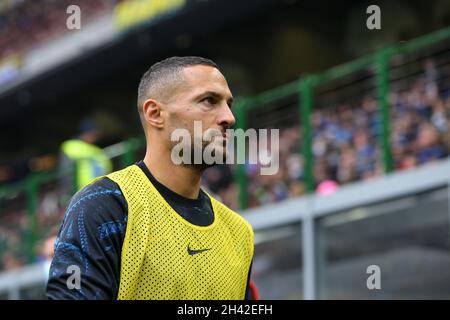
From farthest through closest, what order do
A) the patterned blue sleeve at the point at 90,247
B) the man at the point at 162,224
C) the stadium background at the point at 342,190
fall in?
the stadium background at the point at 342,190 < the man at the point at 162,224 < the patterned blue sleeve at the point at 90,247

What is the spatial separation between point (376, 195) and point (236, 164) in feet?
5.87

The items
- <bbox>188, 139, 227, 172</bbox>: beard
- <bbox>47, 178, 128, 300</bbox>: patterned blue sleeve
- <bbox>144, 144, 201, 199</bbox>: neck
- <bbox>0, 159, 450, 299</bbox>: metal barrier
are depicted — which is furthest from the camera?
<bbox>0, 159, 450, 299</bbox>: metal barrier

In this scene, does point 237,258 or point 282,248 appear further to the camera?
point 282,248

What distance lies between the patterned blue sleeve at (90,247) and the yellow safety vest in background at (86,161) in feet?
27.9

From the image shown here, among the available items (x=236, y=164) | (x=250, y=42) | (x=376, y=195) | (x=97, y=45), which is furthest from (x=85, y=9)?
(x=376, y=195)

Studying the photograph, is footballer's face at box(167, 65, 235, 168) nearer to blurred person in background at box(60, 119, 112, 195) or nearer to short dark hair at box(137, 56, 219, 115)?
short dark hair at box(137, 56, 219, 115)

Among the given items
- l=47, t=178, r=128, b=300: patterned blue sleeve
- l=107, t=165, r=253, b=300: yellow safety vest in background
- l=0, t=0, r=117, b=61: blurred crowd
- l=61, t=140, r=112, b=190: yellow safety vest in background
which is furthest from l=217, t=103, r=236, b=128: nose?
l=0, t=0, r=117, b=61: blurred crowd

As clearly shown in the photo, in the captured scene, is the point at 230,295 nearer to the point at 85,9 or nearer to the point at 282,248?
the point at 282,248

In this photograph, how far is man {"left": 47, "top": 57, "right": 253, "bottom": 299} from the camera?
3.79 m

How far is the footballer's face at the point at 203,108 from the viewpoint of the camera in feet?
13.6

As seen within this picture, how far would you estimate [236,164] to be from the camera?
11.6m

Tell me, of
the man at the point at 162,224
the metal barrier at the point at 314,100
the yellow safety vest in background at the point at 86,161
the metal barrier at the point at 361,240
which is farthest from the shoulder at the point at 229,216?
the yellow safety vest in background at the point at 86,161

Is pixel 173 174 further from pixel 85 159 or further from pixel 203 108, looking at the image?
pixel 85 159

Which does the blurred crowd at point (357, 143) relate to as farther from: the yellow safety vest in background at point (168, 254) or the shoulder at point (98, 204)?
Answer: the shoulder at point (98, 204)
